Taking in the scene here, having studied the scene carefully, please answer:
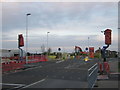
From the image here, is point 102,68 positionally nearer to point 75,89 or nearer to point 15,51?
point 75,89

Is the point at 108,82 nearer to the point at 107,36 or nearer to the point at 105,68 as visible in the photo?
the point at 105,68

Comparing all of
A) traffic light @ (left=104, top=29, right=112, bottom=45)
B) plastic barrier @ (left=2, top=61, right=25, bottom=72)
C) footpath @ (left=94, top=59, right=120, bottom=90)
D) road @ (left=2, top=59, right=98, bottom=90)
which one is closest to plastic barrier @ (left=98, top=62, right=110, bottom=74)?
road @ (left=2, top=59, right=98, bottom=90)

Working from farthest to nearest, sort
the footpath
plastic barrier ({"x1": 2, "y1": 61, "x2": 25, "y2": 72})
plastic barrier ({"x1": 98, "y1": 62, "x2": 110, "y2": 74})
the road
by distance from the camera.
Answer: plastic barrier ({"x1": 2, "y1": 61, "x2": 25, "y2": 72}) < plastic barrier ({"x1": 98, "y1": 62, "x2": 110, "y2": 74}) < the road < the footpath

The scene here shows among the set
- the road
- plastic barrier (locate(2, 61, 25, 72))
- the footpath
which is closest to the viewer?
the footpath

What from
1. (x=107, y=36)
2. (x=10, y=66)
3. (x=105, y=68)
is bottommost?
(x=10, y=66)

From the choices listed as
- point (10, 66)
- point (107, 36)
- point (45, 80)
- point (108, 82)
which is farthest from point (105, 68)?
point (10, 66)

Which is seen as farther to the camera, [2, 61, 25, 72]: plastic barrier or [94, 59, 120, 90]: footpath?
[2, 61, 25, 72]: plastic barrier

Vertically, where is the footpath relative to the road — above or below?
above

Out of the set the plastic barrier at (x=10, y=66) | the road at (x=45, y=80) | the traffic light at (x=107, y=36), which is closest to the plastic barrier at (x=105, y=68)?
the road at (x=45, y=80)

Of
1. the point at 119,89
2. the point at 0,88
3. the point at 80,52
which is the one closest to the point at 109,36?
the point at 119,89

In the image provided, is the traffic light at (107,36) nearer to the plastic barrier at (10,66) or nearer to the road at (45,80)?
the road at (45,80)

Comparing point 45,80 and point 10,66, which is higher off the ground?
point 10,66

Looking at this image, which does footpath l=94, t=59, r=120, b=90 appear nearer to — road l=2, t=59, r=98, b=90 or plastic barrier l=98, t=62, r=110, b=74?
road l=2, t=59, r=98, b=90

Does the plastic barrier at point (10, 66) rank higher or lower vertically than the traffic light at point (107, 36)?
lower
